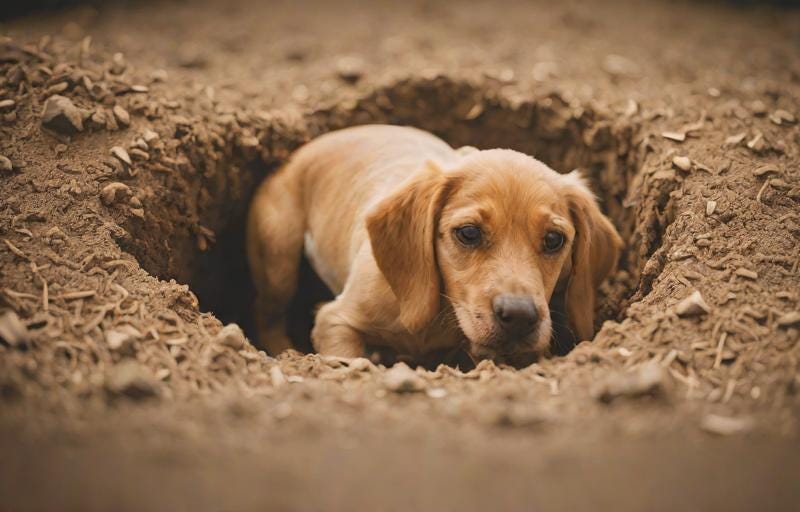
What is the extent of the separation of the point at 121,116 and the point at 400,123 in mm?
2381

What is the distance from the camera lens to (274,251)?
541 cm

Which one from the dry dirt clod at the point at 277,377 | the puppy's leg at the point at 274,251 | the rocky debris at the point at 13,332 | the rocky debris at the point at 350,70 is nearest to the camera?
the rocky debris at the point at 13,332

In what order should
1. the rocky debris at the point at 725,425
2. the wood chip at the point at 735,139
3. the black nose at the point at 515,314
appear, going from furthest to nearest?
the wood chip at the point at 735,139
the black nose at the point at 515,314
the rocky debris at the point at 725,425

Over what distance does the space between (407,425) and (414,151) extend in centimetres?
270

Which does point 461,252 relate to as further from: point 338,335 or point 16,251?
point 16,251

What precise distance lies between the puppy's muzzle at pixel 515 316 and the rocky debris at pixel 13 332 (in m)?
2.18

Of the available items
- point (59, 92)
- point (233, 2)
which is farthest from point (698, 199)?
point (233, 2)

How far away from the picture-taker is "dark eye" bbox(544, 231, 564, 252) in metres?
3.87

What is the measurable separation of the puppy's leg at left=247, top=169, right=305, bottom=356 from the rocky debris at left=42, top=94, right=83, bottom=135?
1.46m

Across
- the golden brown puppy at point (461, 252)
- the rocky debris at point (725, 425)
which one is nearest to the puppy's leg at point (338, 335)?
the golden brown puppy at point (461, 252)

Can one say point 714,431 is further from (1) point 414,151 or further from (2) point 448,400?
(1) point 414,151

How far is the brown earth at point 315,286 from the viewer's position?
7.79 feet

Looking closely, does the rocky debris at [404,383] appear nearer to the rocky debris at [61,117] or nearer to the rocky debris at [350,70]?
the rocky debris at [61,117]

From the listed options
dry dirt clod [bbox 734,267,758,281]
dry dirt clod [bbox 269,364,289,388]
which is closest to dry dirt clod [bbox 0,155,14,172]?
dry dirt clod [bbox 269,364,289,388]
